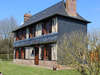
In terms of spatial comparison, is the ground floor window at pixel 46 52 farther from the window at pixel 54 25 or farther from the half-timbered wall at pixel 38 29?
the half-timbered wall at pixel 38 29

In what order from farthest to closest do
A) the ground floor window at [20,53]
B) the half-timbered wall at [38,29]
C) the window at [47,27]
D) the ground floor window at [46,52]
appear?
the ground floor window at [20,53], the half-timbered wall at [38,29], the window at [47,27], the ground floor window at [46,52]

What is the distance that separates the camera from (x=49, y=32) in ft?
59.4

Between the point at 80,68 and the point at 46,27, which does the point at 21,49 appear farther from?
the point at 80,68

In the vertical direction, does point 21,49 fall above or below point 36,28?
below

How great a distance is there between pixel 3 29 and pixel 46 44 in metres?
23.2

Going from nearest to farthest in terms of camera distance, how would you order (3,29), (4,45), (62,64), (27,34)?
(62,64) → (27,34) → (4,45) → (3,29)

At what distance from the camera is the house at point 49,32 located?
16.9m

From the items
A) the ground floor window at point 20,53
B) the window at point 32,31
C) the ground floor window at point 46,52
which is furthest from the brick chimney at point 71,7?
the ground floor window at point 20,53

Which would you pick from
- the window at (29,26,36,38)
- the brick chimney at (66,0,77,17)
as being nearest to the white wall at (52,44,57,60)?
the brick chimney at (66,0,77,17)

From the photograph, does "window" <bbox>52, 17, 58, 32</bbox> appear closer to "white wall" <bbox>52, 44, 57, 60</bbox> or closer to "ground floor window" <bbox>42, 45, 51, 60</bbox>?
"white wall" <bbox>52, 44, 57, 60</bbox>

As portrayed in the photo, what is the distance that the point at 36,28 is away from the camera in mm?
20938

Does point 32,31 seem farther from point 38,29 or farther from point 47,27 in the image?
point 47,27

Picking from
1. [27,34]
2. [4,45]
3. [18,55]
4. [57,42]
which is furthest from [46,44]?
[4,45]

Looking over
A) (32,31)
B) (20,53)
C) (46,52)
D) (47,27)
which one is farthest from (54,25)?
(20,53)
